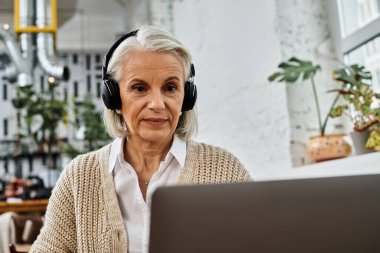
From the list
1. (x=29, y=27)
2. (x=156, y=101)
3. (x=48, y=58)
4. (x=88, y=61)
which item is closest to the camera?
(x=156, y=101)

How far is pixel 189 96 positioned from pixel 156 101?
0.52 ft

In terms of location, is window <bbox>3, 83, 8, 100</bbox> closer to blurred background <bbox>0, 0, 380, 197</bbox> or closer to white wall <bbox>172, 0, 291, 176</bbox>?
blurred background <bbox>0, 0, 380, 197</bbox>

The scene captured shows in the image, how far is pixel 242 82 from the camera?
143 inches

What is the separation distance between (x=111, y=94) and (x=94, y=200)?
25 centimetres

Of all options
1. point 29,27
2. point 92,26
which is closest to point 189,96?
point 29,27

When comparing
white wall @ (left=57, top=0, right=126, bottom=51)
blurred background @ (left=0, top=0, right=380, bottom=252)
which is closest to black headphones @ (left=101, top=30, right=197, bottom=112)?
blurred background @ (left=0, top=0, right=380, bottom=252)

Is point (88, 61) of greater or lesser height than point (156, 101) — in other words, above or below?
above

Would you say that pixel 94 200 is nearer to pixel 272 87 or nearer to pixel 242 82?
pixel 272 87

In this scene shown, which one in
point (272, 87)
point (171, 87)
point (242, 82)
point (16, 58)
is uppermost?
point (16, 58)

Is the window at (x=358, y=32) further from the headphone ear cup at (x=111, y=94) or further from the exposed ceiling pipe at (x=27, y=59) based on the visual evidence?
the exposed ceiling pipe at (x=27, y=59)

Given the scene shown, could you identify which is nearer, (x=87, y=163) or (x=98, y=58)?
(x=87, y=163)

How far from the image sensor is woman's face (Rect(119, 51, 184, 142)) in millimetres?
1053

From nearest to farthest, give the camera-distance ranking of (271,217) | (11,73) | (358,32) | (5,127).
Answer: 1. (271,217)
2. (358,32)
3. (11,73)
4. (5,127)

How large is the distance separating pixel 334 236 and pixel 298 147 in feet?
8.19
